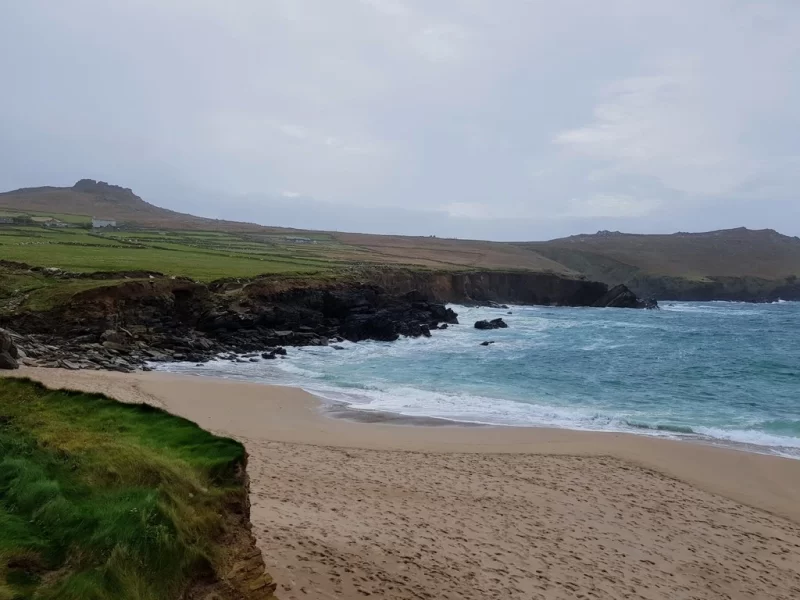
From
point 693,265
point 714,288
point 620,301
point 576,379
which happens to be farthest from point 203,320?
point 693,265

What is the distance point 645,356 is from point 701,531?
2629 cm

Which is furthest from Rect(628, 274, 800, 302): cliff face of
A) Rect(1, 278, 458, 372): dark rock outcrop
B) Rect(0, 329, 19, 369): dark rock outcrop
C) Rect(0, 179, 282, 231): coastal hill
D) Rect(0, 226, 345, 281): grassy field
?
Rect(0, 329, 19, 369): dark rock outcrop

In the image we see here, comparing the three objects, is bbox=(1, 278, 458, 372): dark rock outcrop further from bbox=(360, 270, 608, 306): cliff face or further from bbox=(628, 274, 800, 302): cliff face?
bbox=(628, 274, 800, 302): cliff face

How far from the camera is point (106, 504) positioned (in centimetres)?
528

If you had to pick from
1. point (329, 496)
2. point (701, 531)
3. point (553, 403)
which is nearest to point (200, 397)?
point (329, 496)

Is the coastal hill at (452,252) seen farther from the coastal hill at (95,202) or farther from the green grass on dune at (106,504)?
the green grass on dune at (106,504)

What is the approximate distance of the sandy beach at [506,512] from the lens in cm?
805

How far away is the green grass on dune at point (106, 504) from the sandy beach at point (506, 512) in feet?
5.66

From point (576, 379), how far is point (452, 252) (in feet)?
259

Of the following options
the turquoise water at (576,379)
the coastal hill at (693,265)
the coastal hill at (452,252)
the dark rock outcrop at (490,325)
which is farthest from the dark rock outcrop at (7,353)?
the coastal hill at (693,265)

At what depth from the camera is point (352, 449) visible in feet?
48.6

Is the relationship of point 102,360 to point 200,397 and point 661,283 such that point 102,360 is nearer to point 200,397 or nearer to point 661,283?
point 200,397

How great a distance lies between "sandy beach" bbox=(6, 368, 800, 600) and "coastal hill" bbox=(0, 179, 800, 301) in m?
28.9

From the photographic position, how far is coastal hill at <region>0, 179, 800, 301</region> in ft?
202
